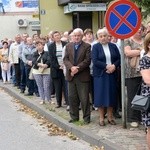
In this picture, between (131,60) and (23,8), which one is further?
(23,8)

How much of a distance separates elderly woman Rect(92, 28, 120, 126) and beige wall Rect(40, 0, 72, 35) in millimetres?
19962

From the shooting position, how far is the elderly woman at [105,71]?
883cm

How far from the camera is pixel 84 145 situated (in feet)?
27.0

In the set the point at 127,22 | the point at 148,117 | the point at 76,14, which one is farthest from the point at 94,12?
the point at 148,117

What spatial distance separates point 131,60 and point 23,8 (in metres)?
35.1

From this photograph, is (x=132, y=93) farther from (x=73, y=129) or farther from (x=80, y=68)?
(x=73, y=129)

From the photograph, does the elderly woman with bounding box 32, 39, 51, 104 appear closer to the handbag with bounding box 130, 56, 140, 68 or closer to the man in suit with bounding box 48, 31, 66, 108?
the man in suit with bounding box 48, 31, 66, 108

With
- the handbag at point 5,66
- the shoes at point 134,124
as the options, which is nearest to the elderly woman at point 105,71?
the shoes at point 134,124

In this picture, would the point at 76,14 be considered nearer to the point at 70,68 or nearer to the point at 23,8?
the point at 23,8

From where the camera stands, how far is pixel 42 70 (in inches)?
480

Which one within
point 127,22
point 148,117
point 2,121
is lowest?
point 2,121

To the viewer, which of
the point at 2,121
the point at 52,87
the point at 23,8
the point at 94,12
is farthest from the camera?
the point at 23,8

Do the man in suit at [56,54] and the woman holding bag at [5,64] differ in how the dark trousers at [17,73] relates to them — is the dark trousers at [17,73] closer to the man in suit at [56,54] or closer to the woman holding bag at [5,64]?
the woman holding bag at [5,64]

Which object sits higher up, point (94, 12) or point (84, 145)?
point (94, 12)
